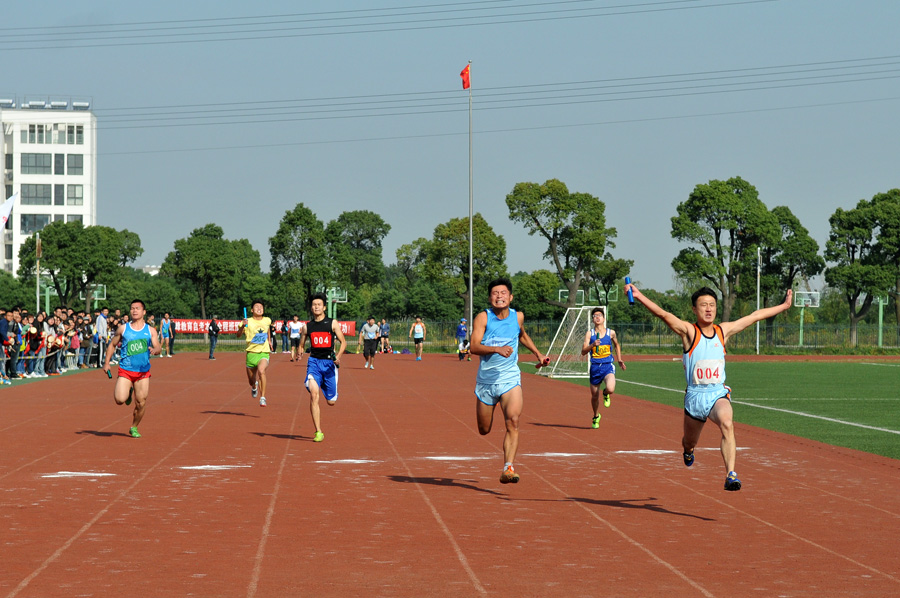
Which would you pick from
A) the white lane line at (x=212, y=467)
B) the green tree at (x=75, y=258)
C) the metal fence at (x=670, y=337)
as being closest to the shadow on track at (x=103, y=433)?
the white lane line at (x=212, y=467)

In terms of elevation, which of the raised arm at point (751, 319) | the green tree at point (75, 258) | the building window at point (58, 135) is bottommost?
the raised arm at point (751, 319)

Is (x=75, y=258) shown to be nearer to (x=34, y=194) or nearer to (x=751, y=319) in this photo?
(x=34, y=194)

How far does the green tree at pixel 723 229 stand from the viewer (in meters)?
67.2

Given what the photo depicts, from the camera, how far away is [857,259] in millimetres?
72188

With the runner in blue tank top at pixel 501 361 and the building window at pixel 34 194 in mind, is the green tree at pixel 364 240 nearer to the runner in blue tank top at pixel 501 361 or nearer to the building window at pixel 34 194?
the building window at pixel 34 194

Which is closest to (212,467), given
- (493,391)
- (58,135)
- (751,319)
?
(493,391)

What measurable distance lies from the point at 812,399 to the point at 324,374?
1396cm

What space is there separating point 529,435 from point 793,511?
670 centimetres

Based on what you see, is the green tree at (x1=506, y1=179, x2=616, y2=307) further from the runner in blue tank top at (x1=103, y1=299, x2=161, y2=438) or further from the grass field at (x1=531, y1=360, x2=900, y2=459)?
the runner in blue tank top at (x1=103, y1=299, x2=161, y2=438)

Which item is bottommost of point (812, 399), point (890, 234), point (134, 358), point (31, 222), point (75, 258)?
point (812, 399)

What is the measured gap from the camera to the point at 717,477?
10.9 meters

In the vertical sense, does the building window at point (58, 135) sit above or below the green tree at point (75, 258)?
above

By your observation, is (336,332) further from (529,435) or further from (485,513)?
(485,513)

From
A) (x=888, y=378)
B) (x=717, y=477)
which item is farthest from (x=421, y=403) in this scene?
(x=888, y=378)
